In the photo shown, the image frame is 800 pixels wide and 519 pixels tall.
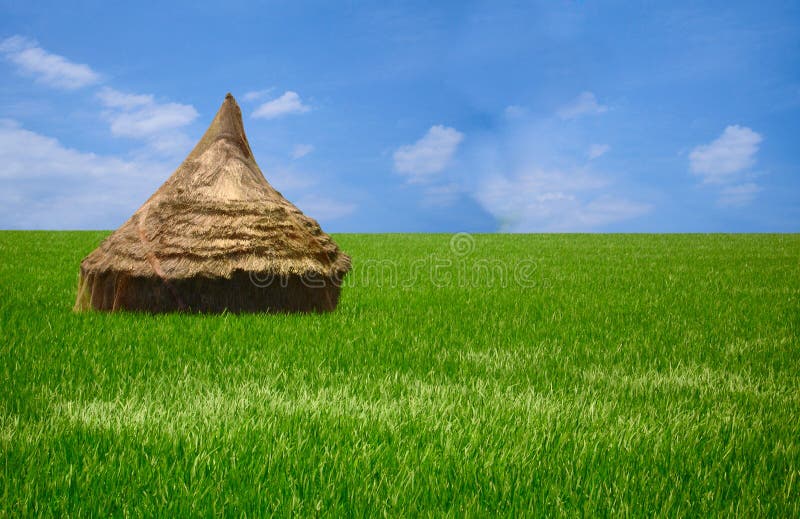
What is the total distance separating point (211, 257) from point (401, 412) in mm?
3940

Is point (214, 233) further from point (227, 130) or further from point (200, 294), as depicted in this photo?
point (227, 130)

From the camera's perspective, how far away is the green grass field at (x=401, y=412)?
2441 millimetres

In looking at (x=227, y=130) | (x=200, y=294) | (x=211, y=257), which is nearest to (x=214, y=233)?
(x=211, y=257)

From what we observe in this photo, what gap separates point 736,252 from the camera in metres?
18.4

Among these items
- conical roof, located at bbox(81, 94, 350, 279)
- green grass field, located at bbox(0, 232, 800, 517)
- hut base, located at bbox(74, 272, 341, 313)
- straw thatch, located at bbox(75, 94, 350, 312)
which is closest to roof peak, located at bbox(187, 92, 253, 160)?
conical roof, located at bbox(81, 94, 350, 279)

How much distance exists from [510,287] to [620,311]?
98.3 inches

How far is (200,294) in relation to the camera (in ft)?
21.2

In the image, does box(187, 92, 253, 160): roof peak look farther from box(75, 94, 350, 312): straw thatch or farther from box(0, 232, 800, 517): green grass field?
box(0, 232, 800, 517): green grass field

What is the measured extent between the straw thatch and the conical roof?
0.01 meters

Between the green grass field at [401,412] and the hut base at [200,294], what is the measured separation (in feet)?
1.08

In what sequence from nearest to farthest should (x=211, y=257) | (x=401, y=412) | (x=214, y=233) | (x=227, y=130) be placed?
(x=401, y=412), (x=211, y=257), (x=214, y=233), (x=227, y=130)

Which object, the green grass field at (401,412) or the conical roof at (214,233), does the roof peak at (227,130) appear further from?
the green grass field at (401,412)

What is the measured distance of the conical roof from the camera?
642cm

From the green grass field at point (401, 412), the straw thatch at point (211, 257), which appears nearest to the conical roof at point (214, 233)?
the straw thatch at point (211, 257)
